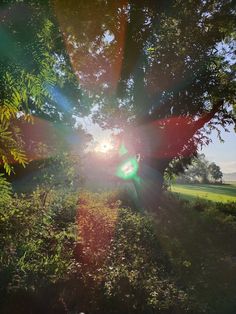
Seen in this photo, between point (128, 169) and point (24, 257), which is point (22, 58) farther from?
point (128, 169)

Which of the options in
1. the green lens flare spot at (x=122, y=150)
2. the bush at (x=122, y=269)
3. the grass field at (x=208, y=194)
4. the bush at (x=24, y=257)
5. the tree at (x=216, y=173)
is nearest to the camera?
the bush at (x=24, y=257)

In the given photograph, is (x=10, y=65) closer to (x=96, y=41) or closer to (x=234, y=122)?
(x=96, y=41)

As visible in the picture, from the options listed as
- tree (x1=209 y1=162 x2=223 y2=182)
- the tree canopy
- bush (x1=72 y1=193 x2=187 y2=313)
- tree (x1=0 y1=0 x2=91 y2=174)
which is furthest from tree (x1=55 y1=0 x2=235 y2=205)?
tree (x1=209 y1=162 x2=223 y2=182)

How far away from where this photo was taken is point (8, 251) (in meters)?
6.86

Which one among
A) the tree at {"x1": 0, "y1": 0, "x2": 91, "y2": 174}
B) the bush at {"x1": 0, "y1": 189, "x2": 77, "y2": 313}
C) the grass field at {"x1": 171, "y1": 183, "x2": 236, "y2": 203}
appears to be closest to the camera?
the tree at {"x1": 0, "y1": 0, "x2": 91, "y2": 174}

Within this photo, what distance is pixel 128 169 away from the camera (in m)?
32.2

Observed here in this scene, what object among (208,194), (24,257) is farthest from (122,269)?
(208,194)

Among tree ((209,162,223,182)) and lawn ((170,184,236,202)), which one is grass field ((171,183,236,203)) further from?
tree ((209,162,223,182))

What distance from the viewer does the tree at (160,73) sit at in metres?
17.5

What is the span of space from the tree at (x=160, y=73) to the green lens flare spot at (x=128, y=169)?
4.11ft

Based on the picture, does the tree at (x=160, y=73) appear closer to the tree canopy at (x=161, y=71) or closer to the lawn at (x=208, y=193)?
the tree canopy at (x=161, y=71)

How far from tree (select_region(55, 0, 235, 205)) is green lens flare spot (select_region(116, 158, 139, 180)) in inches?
49.4

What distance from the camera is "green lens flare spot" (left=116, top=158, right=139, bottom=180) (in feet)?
94.0

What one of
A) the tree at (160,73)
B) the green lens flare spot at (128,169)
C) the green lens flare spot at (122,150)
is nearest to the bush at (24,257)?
the tree at (160,73)
